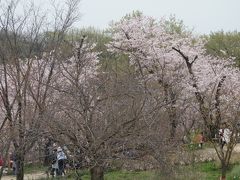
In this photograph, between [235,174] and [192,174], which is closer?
[192,174]

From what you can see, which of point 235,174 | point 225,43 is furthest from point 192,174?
point 225,43

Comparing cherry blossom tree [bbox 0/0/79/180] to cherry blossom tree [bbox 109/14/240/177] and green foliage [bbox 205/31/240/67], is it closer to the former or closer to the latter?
cherry blossom tree [bbox 109/14/240/177]

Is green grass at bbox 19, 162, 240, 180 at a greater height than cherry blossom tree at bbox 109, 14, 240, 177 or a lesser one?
lesser

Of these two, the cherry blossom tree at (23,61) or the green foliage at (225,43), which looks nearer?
the cherry blossom tree at (23,61)

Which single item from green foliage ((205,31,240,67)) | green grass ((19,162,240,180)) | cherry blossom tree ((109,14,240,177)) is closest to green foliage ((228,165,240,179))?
green grass ((19,162,240,180))

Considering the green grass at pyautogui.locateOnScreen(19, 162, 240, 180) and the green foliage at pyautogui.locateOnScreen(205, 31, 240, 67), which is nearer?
the green grass at pyautogui.locateOnScreen(19, 162, 240, 180)

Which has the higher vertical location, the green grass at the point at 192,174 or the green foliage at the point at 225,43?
the green foliage at the point at 225,43

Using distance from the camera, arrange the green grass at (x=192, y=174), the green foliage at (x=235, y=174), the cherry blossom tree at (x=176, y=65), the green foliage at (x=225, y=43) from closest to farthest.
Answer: the green grass at (x=192, y=174)
the green foliage at (x=235, y=174)
the cherry blossom tree at (x=176, y=65)
the green foliage at (x=225, y=43)

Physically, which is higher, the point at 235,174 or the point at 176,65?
the point at 176,65

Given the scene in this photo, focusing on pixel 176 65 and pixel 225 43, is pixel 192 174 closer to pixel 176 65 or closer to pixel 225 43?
pixel 176 65

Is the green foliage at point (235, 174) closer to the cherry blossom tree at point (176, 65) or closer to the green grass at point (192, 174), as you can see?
the green grass at point (192, 174)

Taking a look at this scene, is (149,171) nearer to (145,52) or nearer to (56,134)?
(56,134)

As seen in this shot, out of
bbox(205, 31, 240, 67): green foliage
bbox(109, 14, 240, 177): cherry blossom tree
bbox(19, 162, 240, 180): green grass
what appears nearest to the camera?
bbox(19, 162, 240, 180): green grass

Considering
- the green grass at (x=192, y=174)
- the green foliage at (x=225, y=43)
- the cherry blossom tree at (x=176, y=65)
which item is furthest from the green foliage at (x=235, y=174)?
the green foliage at (x=225, y=43)
